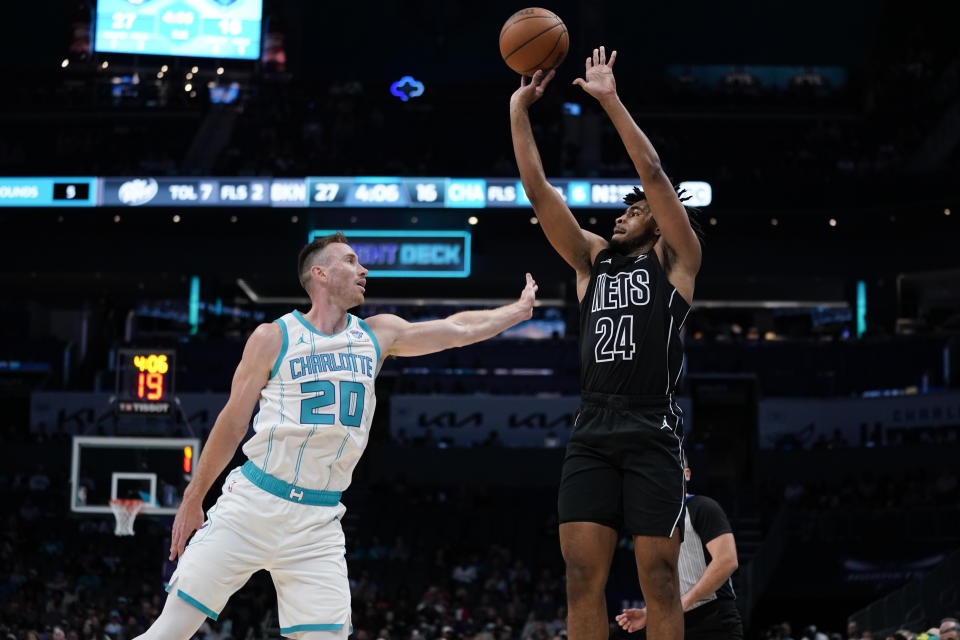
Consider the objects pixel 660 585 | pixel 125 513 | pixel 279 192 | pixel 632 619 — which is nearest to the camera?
pixel 660 585

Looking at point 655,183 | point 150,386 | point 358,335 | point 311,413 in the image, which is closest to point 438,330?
point 358,335

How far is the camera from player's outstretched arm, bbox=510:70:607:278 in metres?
5.59

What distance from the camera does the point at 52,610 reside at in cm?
2178

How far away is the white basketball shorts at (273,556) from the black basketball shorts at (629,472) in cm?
115

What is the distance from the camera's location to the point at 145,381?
1898 cm

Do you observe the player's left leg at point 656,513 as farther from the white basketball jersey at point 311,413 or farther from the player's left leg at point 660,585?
the white basketball jersey at point 311,413

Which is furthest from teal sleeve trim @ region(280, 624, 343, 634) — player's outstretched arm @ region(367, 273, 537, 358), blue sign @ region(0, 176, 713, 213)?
blue sign @ region(0, 176, 713, 213)

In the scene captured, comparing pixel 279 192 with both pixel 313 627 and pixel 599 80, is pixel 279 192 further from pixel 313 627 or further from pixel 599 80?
pixel 313 627

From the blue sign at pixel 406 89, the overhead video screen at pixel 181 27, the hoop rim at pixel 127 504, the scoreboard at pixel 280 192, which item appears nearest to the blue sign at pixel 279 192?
the scoreboard at pixel 280 192

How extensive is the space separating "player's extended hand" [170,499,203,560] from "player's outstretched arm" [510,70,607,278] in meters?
2.13

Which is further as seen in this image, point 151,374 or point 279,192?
point 279,192

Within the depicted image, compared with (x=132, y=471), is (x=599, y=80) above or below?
above

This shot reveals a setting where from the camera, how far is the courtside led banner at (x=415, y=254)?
2962 centimetres

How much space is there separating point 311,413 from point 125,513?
13.9m
